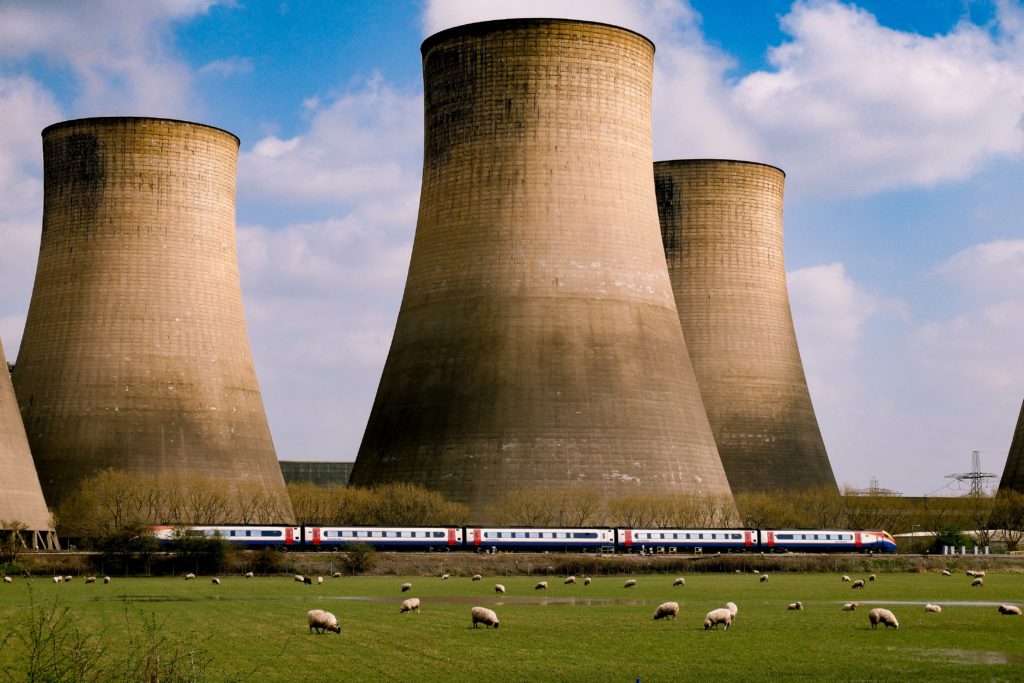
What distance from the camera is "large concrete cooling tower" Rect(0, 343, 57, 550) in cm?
4575

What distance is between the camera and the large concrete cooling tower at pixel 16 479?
150 feet

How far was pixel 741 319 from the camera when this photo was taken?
212 feet

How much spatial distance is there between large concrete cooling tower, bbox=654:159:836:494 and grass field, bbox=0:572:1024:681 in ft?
99.7

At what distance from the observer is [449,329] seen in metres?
51.5

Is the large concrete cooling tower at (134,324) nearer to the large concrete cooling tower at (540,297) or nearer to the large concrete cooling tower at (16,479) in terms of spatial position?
the large concrete cooling tower at (16,479)

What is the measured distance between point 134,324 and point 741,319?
2412cm

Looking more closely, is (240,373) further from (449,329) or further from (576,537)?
(576,537)

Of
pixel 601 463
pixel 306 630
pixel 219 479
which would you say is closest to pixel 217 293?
pixel 219 479

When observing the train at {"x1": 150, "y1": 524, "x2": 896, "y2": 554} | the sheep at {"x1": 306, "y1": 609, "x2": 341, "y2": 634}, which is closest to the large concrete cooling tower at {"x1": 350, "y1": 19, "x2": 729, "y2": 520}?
the train at {"x1": 150, "y1": 524, "x2": 896, "y2": 554}

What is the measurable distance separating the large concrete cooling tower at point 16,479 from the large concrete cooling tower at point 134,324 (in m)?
5.75

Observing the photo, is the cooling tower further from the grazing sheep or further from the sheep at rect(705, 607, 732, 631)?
the sheep at rect(705, 607, 732, 631)

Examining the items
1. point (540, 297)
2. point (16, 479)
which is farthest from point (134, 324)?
point (540, 297)

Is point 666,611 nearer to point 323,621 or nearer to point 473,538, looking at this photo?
point 323,621

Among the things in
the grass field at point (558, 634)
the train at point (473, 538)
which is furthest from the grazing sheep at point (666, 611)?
the train at point (473, 538)
